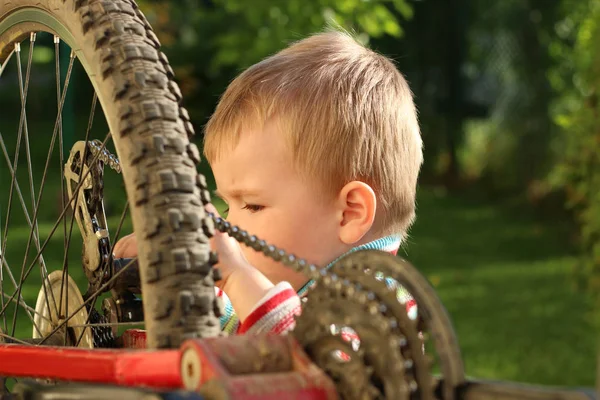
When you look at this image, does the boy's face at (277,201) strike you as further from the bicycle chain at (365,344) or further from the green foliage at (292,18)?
the green foliage at (292,18)

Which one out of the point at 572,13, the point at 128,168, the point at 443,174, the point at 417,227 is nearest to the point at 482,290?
the point at 417,227

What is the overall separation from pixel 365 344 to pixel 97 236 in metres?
0.76

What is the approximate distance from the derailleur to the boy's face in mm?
240

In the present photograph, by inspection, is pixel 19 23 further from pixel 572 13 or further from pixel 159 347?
pixel 572 13

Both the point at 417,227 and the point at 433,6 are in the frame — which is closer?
the point at 417,227

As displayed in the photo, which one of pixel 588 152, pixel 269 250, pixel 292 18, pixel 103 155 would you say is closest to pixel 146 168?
pixel 269 250

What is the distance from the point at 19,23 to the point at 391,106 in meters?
0.71

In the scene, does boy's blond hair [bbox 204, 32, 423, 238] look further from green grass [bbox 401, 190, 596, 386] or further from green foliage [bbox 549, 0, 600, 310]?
green foliage [bbox 549, 0, 600, 310]

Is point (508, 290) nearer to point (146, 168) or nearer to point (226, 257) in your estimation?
point (226, 257)

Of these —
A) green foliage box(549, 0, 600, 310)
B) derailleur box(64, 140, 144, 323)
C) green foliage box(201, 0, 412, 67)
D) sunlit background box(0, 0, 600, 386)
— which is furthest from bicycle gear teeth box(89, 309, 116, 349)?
green foliage box(201, 0, 412, 67)

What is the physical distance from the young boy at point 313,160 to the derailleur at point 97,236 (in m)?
0.08

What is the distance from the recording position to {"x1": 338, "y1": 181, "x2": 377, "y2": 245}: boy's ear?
1.88 metres

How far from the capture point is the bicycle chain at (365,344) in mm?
1077

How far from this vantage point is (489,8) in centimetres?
919
